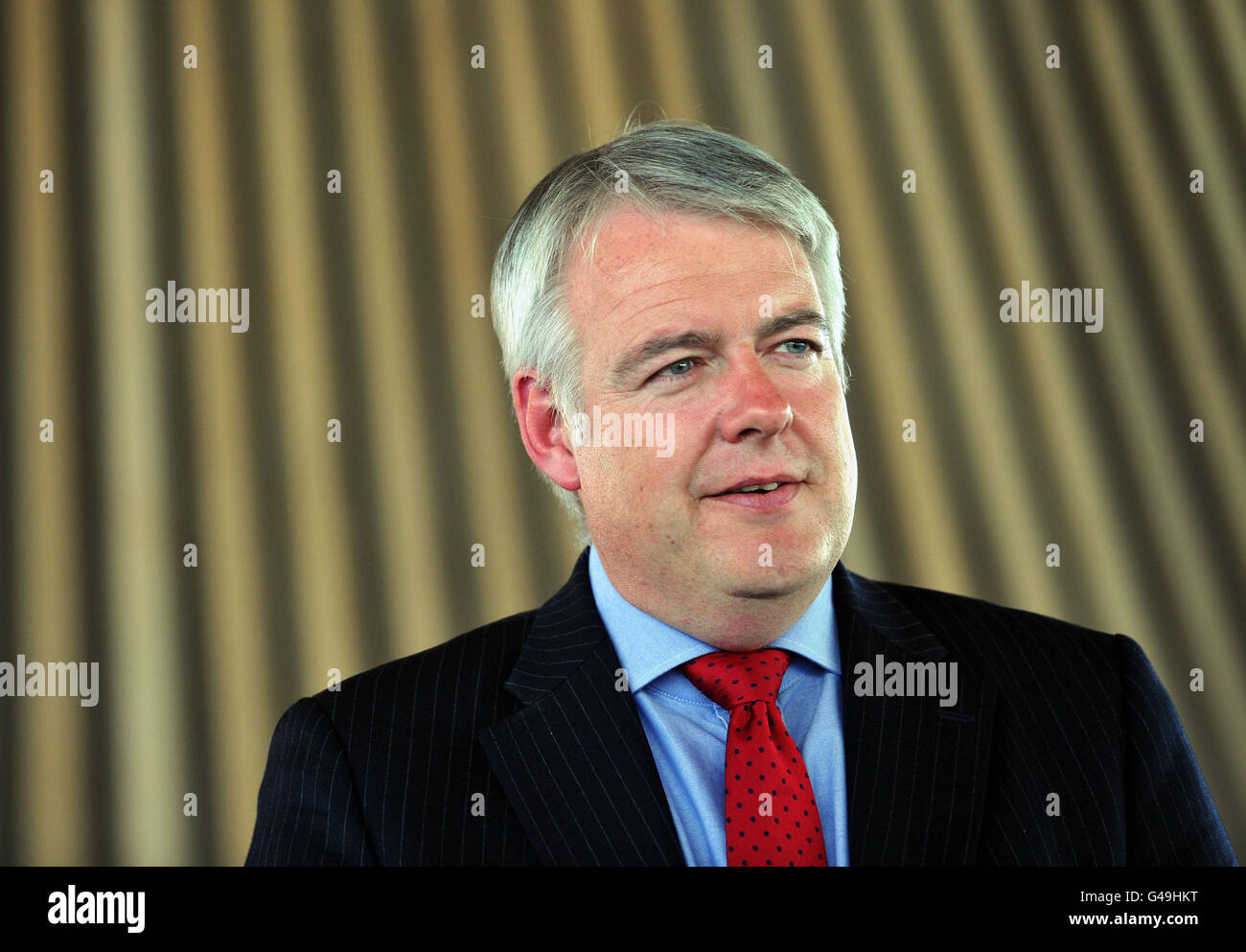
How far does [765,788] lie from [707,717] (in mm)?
130

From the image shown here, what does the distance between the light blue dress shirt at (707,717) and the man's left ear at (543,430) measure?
0.23 meters

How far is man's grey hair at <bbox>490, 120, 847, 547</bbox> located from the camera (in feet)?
5.02

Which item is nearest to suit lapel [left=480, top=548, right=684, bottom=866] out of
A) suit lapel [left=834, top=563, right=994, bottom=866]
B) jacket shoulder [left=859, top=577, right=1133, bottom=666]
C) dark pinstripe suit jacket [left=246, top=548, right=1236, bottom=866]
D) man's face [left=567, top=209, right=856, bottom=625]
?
dark pinstripe suit jacket [left=246, top=548, right=1236, bottom=866]

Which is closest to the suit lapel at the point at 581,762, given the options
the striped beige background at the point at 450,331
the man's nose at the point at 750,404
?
the man's nose at the point at 750,404

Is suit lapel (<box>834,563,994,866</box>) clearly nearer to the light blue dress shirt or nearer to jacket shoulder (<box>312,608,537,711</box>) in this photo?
the light blue dress shirt

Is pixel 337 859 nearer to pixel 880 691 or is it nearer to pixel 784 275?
pixel 880 691

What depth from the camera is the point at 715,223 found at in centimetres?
151

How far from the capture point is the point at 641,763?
1.41 meters

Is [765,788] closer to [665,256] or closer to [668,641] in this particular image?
[668,641]

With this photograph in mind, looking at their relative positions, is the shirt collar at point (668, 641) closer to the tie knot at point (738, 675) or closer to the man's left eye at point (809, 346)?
the tie knot at point (738, 675)

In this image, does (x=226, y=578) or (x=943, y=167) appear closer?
(x=226, y=578)
